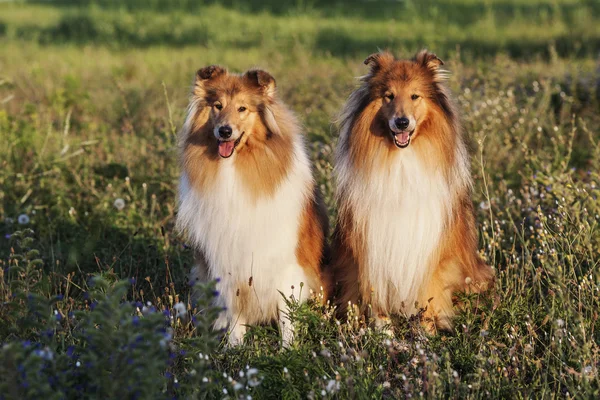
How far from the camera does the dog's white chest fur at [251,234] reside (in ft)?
15.1

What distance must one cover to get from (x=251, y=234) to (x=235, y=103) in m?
0.83

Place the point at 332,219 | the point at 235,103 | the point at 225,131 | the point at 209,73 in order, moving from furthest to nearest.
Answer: the point at 332,219 → the point at 209,73 → the point at 235,103 → the point at 225,131

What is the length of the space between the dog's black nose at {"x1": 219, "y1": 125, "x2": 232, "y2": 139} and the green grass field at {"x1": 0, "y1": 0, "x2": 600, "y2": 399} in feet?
3.68

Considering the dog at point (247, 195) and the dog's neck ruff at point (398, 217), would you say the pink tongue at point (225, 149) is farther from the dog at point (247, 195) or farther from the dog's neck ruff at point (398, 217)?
the dog's neck ruff at point (398, 217)

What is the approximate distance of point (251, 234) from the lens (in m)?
4.60

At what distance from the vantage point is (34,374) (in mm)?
2936

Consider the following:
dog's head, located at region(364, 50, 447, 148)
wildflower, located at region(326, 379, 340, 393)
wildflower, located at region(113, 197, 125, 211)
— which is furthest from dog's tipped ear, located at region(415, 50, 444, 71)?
wildflower, located at region(113, 197, 125, 211)

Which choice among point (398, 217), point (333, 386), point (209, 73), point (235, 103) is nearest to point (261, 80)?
point (235, 103)

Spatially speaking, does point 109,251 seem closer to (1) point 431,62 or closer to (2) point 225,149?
(2) point 225,149

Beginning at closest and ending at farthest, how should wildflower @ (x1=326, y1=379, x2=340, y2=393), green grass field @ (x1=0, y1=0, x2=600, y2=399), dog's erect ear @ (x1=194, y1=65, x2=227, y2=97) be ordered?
wildflower @ (x1=326, y1=379, x2=340, y2=393) → green grass field @ (x1=0, y1=0, x2=600, y2=399) → dog's erect ear @ (x1=194, y1=65, x2=227, y2=97)

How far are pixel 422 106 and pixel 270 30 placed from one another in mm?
13864

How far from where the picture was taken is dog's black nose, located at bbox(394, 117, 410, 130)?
4316mm

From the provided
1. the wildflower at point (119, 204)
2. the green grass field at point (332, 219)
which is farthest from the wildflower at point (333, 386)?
the wildflower at point (119, 204)

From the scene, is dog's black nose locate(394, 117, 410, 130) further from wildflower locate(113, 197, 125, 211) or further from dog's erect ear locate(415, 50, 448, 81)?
wildflower locate(113, 197, 125, 211)
